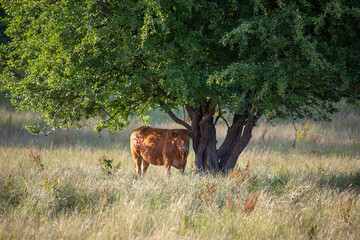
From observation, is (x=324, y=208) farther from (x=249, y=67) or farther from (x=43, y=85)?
(x=43, y=85)

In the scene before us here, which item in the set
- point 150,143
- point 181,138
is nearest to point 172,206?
point 181,138

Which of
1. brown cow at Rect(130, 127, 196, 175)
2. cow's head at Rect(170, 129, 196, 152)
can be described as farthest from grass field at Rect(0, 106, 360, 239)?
cow's head at Rect(170, 129, 196, 152)

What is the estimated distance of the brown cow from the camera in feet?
23.8

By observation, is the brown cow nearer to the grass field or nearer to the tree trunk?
the grass field

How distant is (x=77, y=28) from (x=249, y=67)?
314 centimetres

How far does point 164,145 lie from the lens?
24.1 ft

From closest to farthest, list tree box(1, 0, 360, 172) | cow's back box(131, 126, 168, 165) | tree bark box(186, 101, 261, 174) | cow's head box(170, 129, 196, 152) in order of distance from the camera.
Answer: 1. tree box(1, 0, 360, 172)
2. cow's head box(170, 129, 196, 152)
3. cow's back box(131, 126, 168, 165)
4. tree bark box(186, 101, 261, 174)

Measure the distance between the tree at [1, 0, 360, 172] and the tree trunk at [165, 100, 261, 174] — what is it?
40.6 inches

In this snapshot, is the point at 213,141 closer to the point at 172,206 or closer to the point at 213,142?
the point at 213,142

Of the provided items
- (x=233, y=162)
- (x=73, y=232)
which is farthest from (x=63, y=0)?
(x=233, y=162)

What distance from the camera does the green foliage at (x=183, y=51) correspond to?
6.25 m

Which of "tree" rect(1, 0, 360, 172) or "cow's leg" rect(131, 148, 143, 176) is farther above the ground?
"tree" rect(1, 0, 360, 172)

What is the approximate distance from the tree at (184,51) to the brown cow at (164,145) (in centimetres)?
62

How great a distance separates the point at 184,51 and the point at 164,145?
1898mm
